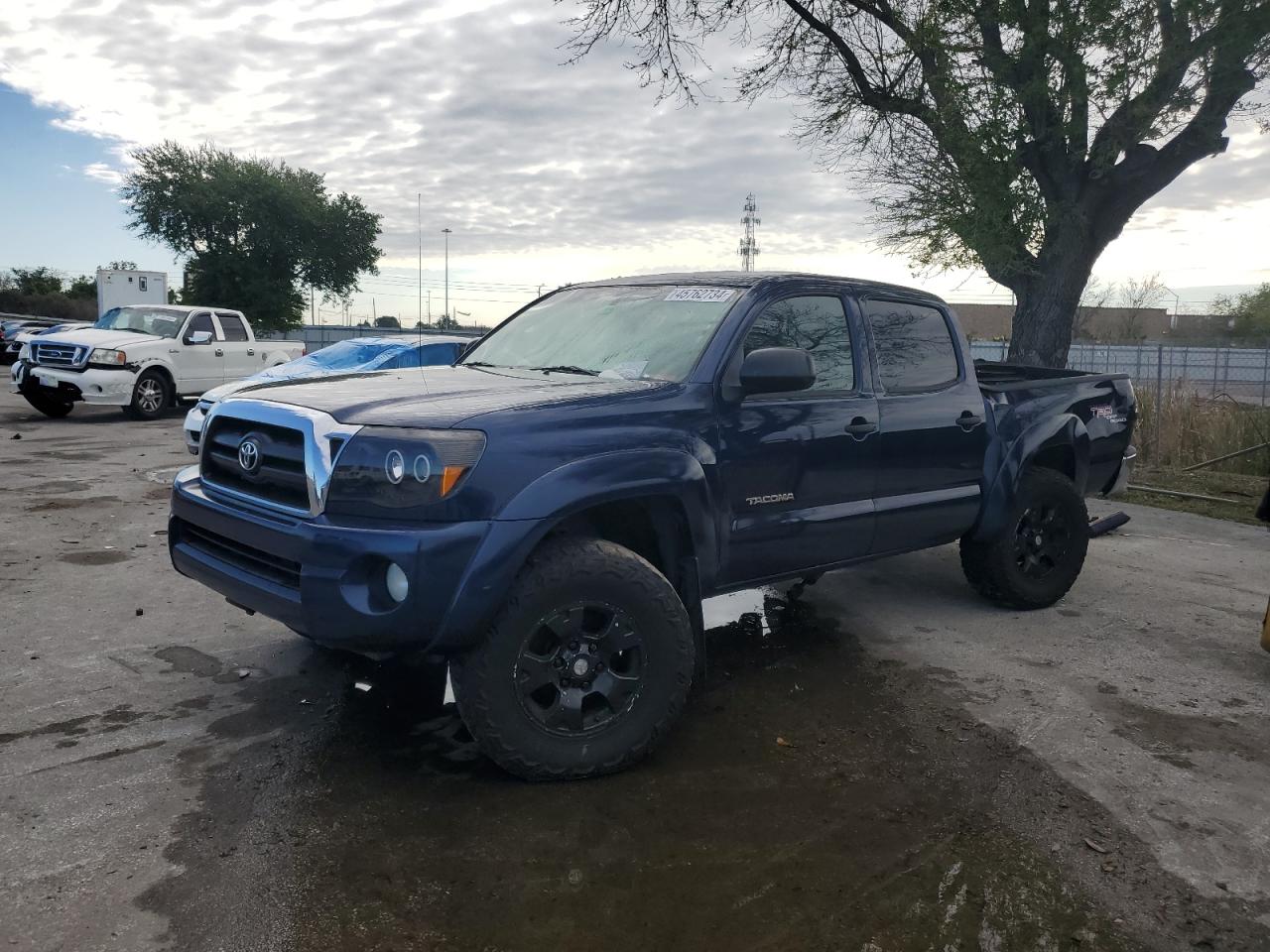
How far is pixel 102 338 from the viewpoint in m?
14.9

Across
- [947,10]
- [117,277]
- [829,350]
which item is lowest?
[829,350]

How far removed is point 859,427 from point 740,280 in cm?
87

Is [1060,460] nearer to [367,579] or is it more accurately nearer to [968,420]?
[968,420]

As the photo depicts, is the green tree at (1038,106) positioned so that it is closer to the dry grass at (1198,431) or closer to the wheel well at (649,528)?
the dry grass at (1198,431)

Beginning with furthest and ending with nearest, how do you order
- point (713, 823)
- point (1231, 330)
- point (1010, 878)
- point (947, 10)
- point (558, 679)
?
point (1231, 330) < point (947, 10) < point (558, 679) < point (713, 823) < point (1010, 878)

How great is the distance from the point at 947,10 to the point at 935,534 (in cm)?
1068

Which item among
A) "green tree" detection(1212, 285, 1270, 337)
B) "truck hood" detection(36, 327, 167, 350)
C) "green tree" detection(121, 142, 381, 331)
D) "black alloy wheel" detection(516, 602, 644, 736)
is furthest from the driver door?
"green tree" detection(1212, 285, 1270, 337)

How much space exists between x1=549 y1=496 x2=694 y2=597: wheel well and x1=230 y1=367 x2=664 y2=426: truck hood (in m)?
0.44

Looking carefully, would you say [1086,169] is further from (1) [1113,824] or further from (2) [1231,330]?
(2) [1231,330]

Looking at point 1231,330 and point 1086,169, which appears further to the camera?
point 1231,330

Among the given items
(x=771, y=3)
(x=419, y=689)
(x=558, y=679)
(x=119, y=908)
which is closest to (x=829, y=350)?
(x=558, y=679)

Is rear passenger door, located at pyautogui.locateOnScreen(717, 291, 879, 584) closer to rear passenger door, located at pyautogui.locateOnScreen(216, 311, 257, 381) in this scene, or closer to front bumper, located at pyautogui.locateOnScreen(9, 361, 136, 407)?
front bumper, located at pyautogui.locateOnScreen(9, 361, 136, 407)

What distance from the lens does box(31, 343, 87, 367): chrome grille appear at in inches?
570

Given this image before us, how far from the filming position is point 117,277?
99.4ft
